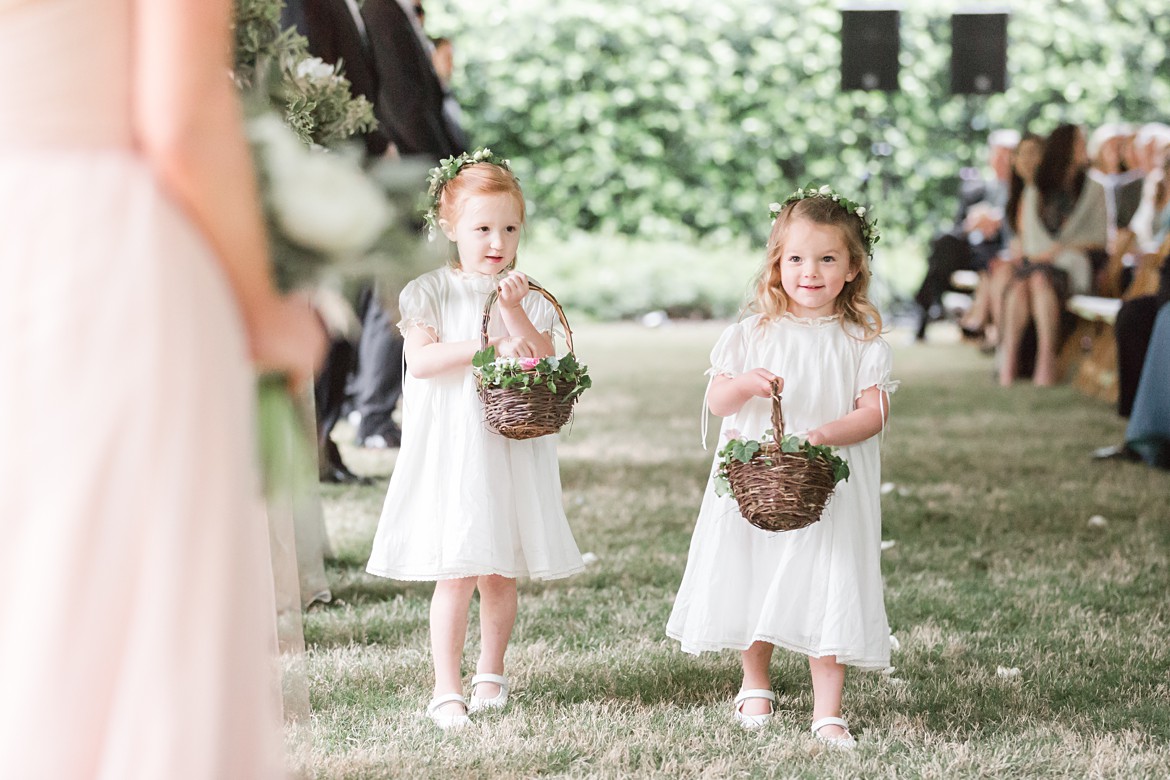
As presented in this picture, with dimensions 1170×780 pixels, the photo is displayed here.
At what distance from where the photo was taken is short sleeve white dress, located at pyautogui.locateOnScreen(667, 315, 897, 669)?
337 centimetres

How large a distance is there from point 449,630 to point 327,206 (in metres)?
1.88

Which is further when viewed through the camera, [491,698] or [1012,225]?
[1012,225]

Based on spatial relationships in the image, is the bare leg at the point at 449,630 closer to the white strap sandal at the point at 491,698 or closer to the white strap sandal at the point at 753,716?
the white strap sandal at the point at 491,698

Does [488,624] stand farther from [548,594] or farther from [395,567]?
[548,594]

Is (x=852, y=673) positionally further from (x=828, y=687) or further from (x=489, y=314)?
(x=489, y=314)

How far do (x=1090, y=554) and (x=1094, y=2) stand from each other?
18033 mm

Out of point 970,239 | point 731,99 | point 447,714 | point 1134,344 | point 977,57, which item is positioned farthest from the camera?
point 731,99

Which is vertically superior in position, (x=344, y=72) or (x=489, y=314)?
(x=344, y=72)

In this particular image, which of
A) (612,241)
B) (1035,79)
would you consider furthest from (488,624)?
(1035,79)

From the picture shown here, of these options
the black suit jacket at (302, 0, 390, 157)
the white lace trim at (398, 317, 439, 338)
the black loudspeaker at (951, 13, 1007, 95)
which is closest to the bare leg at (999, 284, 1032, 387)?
the black loudspeaker at (951, 13, 1007, 95)

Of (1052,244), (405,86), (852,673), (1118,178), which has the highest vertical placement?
(1118,178)

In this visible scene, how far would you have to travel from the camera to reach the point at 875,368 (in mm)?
3418

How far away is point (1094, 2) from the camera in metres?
21.3

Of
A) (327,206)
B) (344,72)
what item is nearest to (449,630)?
(327,206)
